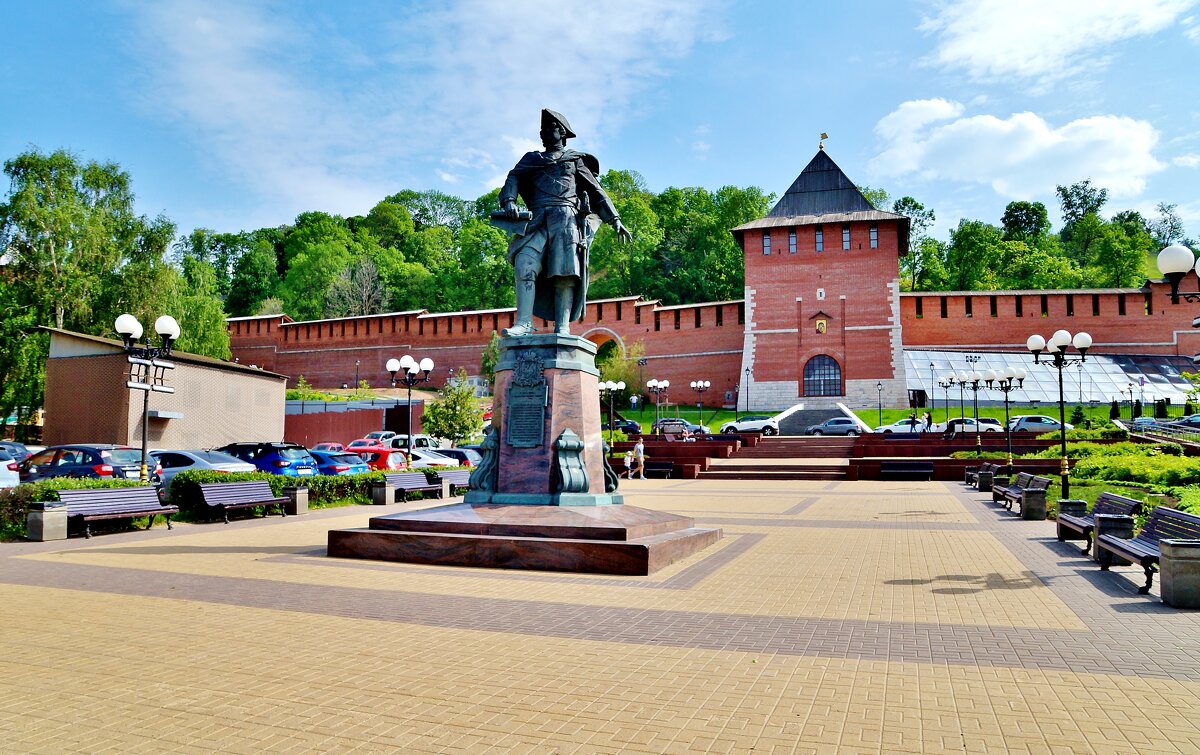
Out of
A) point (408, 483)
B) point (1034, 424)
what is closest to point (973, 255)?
point (1034, 424)

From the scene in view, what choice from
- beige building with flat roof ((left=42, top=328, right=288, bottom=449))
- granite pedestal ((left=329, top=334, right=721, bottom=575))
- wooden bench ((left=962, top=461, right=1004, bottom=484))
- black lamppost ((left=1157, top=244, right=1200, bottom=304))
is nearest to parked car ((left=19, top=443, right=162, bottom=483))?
granite pedestal ((left=329, top=334, right=721, bottom=575))

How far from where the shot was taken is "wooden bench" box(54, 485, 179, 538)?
10.9 meters

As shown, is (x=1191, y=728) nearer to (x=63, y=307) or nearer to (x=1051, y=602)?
(x=1051, y=602)

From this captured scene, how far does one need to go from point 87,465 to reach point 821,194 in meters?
42.5

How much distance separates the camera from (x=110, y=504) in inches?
448

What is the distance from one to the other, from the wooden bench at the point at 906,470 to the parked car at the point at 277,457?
15.4m

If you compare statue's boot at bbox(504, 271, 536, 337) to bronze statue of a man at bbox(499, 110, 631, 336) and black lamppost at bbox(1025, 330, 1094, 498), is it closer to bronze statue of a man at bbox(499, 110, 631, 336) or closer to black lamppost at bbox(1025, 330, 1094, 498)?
bronze statue of a man at bbox(499, 110, 631, 336)

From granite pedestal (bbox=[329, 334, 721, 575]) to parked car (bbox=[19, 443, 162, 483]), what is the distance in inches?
324

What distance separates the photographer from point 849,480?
2373 cm

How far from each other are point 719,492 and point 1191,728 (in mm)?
16203

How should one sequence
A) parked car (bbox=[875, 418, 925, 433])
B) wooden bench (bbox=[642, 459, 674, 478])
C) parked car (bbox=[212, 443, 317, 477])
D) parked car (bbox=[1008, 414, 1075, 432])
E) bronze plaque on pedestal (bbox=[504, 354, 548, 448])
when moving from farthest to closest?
1. parked car (bbox=[875, 418, 925, 433])
2. parked car (bbox=[1008, 414, 1075, 432])
3. wooden bench (bbox=[642, 459, 674, 478])
4. parked car (bbox=[212, 443, 317, 477])
5. bronze plaque on pedestal (bbox=[504, 354, 548, 448])

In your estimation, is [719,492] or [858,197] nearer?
[719,492]

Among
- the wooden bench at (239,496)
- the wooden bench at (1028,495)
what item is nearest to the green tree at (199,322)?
the wooden bench at (239,496)

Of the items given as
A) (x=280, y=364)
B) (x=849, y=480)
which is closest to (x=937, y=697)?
(x=849, y=480)
